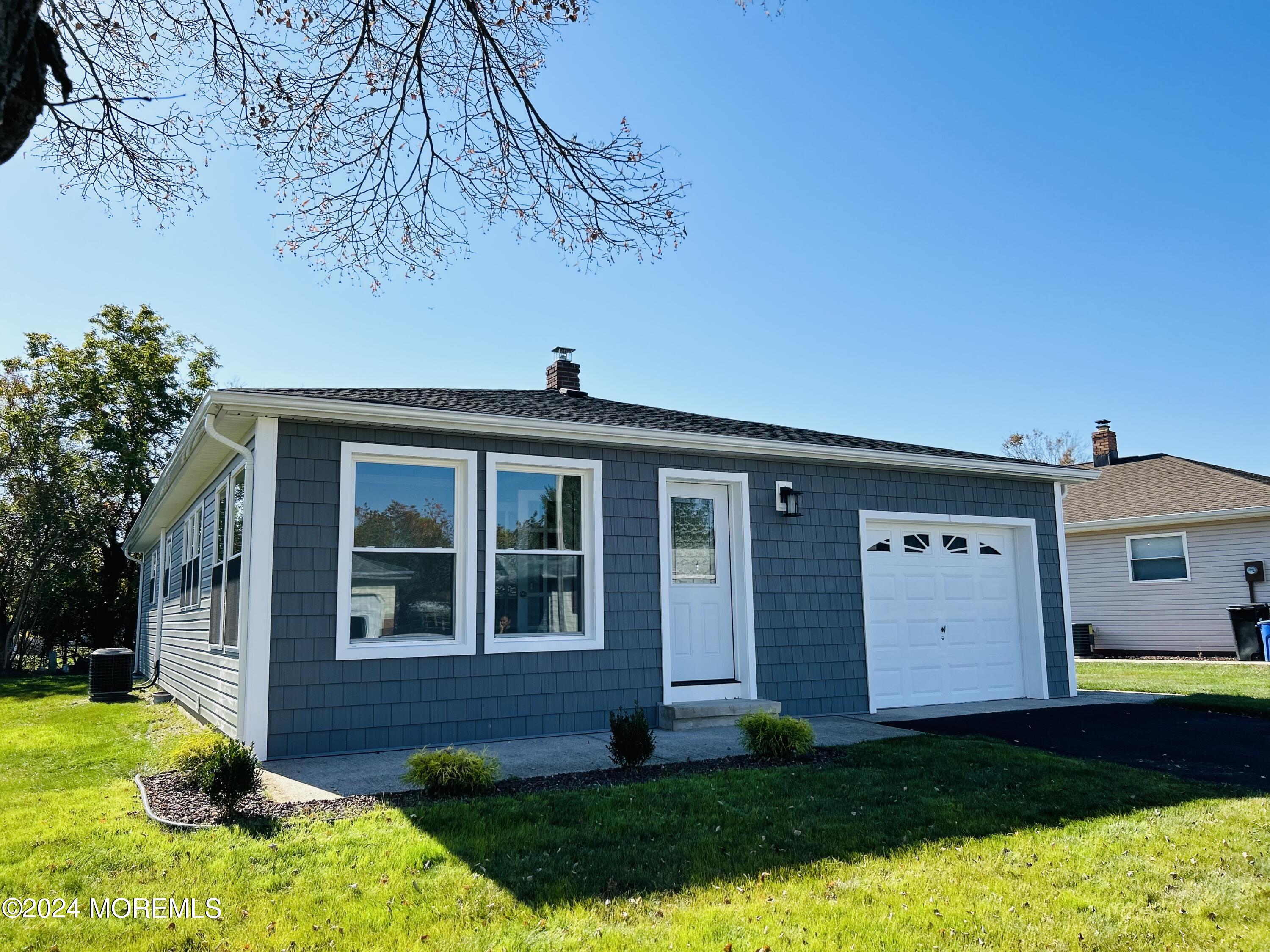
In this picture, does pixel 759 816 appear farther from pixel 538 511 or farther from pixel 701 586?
pixel 701 586

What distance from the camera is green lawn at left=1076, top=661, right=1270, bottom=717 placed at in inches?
373

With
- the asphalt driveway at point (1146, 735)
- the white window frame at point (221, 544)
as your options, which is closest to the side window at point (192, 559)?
the white window frame at point (221, 544)

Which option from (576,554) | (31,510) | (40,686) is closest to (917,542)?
(576,554)

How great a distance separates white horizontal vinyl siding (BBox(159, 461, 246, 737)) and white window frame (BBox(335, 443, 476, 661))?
1.01 meters

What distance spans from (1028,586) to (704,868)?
8.35 meters

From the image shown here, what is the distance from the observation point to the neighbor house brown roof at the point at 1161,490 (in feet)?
54.3

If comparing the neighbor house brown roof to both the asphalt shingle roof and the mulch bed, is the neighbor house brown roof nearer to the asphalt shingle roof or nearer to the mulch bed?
the asphalt shingle roof

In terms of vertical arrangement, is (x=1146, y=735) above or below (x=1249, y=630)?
below

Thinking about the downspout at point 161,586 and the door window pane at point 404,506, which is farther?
the downspout at point 161,586

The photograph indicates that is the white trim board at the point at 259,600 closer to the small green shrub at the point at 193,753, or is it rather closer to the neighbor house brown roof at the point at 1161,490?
the small green shrub at the point at 193,753

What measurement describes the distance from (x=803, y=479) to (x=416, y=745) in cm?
500

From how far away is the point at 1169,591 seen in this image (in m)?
17.3

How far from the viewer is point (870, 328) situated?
683 inches

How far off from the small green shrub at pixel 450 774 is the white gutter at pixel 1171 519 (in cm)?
1633
